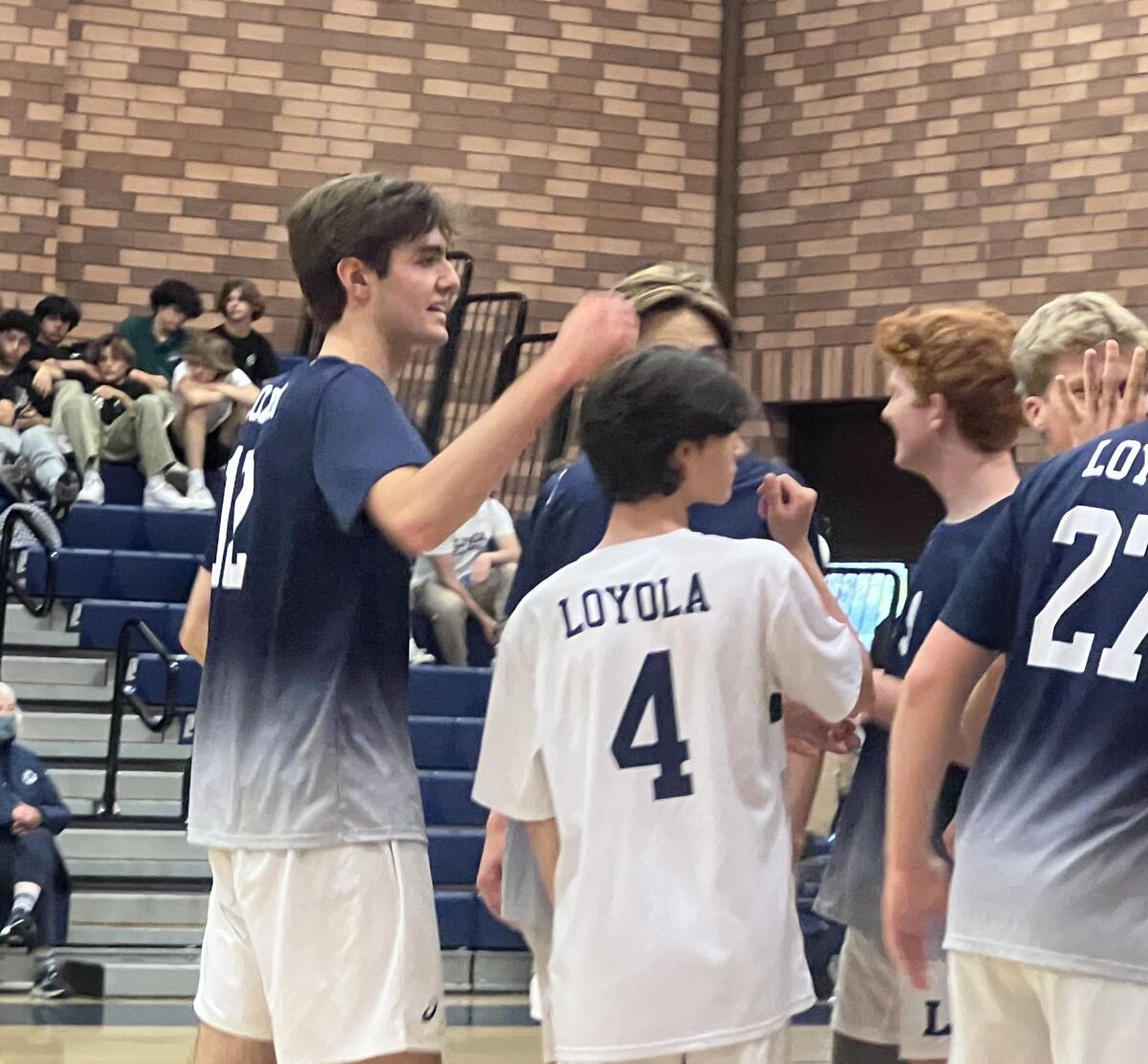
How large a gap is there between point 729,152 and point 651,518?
1068 cm

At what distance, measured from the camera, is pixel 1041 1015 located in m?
2.71

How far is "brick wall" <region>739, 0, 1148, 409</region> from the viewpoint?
11.8 m

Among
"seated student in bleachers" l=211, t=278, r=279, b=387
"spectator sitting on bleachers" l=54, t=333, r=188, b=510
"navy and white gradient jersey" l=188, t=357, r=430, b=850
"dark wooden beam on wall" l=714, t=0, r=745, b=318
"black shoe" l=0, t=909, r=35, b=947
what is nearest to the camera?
"navy and white gradient jersey" l=188, t=357, r=430, b=850

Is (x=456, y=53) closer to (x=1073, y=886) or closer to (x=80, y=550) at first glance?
(x=80, y=550)

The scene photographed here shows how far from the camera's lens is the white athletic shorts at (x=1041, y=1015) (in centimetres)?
258

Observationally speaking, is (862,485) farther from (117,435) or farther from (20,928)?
(20,928)

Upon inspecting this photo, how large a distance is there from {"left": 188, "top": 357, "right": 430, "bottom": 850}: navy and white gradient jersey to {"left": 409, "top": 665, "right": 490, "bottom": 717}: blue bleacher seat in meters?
7.48

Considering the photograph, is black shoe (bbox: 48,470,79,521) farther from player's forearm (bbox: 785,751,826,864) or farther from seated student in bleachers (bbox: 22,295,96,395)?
player's forearm (bbox: 785,751,826,864)

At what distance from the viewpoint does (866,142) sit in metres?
12.9

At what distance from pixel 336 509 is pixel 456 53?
10.6m

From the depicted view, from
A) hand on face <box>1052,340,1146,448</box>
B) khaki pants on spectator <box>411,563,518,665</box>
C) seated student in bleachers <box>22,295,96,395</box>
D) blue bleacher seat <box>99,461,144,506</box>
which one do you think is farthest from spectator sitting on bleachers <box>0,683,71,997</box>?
hand on face <box>1052,340,1146,448</box>

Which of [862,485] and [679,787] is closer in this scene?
[679,787]

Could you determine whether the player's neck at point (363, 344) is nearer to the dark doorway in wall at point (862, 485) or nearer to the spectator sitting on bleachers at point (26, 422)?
the spectator sitting on bleachers at point (26, 422)

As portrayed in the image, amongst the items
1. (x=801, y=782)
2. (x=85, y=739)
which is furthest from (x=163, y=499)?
(x=801, y=782)
